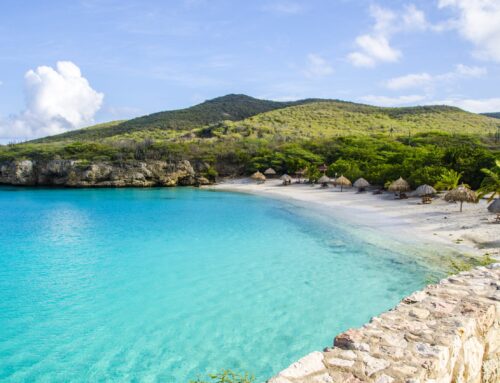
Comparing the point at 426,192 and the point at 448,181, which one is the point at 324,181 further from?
the point at 448,181

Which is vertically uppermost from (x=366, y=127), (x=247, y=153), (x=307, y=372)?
(x=366, y=127)

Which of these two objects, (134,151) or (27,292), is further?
(134,151)

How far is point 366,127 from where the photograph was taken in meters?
88.9

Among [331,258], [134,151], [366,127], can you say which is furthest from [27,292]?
[366,127]

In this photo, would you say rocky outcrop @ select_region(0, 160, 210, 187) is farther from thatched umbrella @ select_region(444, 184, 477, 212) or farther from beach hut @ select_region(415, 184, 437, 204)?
thatched umbrella @ select_region(444, 184, 477, 212)

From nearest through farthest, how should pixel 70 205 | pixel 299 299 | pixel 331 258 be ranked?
pixel 299 299, pixel 331 258, pixel 70 205

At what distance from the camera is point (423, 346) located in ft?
13.6

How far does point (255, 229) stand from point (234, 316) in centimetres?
1304

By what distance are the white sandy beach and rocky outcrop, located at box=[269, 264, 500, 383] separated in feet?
36.9

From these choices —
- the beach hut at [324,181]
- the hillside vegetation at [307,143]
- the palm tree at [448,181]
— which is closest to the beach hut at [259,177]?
the hillside vegetation at [307,143]

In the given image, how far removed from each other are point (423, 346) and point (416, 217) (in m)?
21.6

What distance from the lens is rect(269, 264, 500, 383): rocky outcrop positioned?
12.1 feet

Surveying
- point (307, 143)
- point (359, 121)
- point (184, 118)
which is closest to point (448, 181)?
point (307, 143)

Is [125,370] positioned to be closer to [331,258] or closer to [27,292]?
[27,292]
